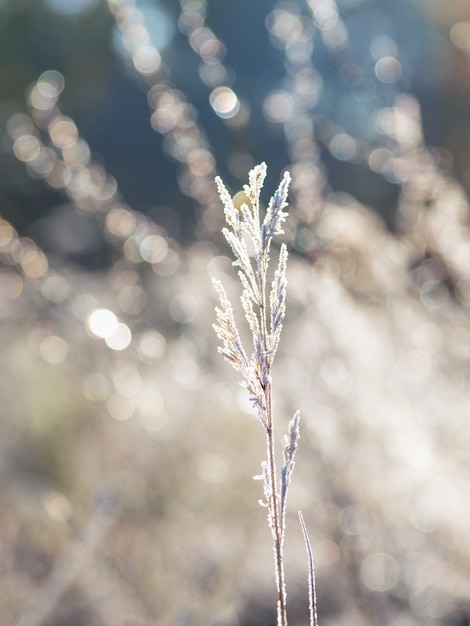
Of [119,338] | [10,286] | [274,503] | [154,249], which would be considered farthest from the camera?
[10,286]

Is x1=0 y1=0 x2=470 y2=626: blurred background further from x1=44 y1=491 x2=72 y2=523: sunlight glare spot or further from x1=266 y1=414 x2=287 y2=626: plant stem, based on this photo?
x1=266 y1=414 x2=287 y2=626: plant stem

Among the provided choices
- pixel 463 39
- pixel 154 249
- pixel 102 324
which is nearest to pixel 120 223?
pixel 154 249

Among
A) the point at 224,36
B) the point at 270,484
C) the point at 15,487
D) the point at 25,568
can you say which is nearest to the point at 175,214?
the point at 224,36

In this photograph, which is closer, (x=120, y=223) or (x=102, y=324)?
(x=120, y=223)

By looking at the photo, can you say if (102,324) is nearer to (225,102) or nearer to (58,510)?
(58,510)

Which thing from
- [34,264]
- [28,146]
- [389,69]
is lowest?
[34,264]

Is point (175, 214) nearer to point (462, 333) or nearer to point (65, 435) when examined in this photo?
point (65, 435)

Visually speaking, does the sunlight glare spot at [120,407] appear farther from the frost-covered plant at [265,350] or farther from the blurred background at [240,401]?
the frost-covered plant at [265,350]

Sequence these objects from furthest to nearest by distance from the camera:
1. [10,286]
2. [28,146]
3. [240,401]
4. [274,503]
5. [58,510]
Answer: [10,286]
[28,146]
[240,401]
[58,510]
[274,503]
